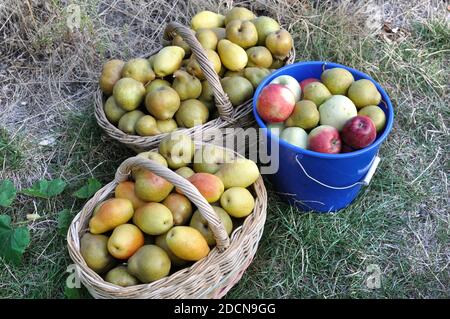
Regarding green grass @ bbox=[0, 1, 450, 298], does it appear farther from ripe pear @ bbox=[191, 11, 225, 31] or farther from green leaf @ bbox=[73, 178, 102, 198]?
ripe pear @ bbox=[191, 11, 225, 31]

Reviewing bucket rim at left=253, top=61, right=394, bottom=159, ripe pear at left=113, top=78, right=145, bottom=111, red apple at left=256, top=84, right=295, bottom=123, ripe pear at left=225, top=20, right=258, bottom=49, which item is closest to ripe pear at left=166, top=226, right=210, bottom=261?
bucket rim at left=253, top=61, right=394, bottom=159

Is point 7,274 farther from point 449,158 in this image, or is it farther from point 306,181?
point 449,158

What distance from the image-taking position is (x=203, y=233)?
1.80 meters

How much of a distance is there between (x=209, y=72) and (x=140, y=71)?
1.36 ft

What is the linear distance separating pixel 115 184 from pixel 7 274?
656 millimetres

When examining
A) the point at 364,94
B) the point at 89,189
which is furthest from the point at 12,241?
the point at 364,94

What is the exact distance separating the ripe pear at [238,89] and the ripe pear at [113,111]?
19.6 inches

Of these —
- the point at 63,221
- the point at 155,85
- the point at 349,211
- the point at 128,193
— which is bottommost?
the point at 349,211

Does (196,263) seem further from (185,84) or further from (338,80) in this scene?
(338,80)

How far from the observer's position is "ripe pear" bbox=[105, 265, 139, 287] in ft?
5.74

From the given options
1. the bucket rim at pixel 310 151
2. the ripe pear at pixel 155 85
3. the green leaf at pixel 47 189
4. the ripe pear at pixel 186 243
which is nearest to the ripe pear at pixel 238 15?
the bucket rim at pixel 310 151

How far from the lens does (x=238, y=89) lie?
2283mm

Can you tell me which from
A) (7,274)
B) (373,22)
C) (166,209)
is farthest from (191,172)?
(373,22)

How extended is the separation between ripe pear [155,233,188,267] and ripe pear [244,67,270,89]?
2.96ft
